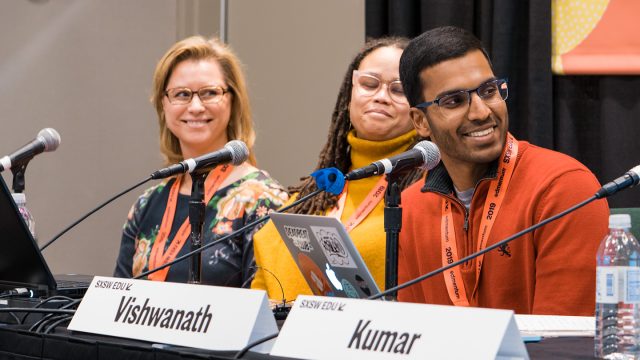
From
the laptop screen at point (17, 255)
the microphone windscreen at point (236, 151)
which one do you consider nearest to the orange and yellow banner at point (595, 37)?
the microphone windscreen at point (236, 151)

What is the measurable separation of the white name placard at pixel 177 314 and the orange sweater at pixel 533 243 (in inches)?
31.4

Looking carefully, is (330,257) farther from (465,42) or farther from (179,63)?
(179,63)

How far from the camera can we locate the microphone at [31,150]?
7.61ft

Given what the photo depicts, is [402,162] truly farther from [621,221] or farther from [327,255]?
[621,221]

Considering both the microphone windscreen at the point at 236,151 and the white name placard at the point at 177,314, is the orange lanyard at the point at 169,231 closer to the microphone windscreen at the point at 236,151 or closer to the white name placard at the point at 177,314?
the microphone windscreen at the point at 236,151

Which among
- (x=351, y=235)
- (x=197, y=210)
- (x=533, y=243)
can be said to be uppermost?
(x=197, y=210)

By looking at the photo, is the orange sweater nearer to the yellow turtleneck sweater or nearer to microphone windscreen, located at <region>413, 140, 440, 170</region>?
the yellow turtleneck sweater

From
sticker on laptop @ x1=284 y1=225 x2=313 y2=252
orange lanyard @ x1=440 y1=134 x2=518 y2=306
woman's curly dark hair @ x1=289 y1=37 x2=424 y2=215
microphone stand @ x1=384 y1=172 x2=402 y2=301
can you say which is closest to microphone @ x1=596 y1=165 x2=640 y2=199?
microphone stand @ x1=384 y1=172 x2=402 y2=301

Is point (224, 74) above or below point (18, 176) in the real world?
above

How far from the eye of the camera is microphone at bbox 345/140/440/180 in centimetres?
→ 161

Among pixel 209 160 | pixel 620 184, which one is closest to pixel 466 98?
pixel 209 160

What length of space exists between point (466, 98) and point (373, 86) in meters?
0.63

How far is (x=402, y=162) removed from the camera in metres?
1.64

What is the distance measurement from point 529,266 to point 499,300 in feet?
0.34
